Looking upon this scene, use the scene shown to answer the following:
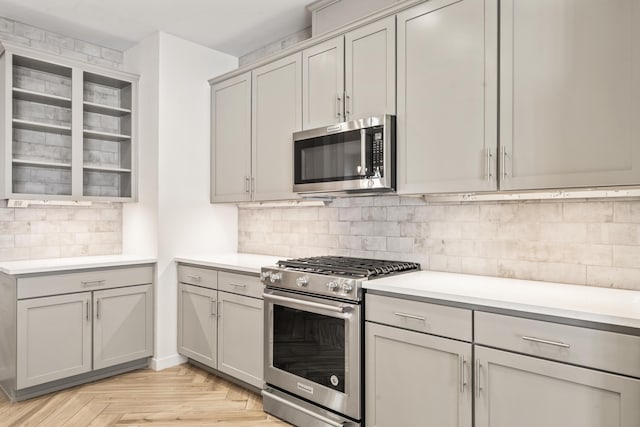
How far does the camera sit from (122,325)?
11.0 feet

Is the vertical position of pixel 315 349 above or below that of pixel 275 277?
below

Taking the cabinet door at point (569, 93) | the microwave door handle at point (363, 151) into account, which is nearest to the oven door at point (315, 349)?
the microwave door handle at point (363, 151)

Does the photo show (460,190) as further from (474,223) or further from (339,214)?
(339,214)

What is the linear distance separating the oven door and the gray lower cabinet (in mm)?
185

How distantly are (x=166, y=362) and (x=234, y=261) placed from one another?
1.07 metres

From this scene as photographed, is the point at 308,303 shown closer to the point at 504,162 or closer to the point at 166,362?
the point at 504,162

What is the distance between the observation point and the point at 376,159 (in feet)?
8.18

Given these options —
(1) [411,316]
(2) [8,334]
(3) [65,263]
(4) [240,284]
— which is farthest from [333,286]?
(2) [8,334]

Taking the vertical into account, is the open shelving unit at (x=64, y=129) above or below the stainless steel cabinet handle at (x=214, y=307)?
above

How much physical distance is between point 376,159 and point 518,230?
86 centimetres

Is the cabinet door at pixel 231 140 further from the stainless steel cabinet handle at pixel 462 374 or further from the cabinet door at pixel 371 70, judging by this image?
the stainless steel cabinet handle at pixel 462 374

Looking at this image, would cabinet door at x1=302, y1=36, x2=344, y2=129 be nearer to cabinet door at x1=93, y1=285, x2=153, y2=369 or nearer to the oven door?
the oven door

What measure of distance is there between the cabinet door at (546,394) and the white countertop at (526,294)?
203mm

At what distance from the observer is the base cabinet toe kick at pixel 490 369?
1548 mm
